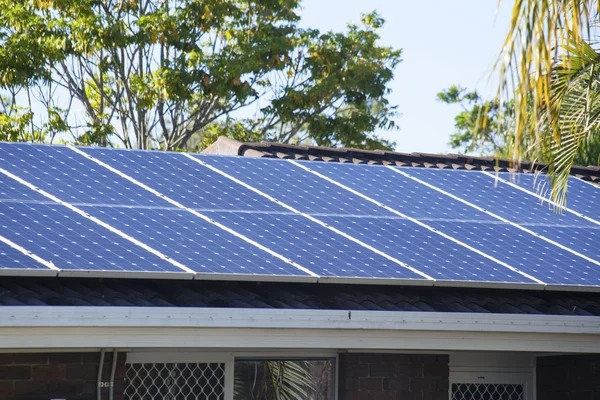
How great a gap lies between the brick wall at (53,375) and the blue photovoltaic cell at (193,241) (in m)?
1.11

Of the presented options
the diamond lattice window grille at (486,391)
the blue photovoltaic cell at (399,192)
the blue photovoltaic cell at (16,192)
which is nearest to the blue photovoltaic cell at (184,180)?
the blue photovoltaic cell at (16,192)

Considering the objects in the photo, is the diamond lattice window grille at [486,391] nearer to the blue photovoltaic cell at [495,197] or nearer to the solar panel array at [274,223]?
the solar panel array at [274,223]

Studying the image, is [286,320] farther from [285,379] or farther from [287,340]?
[285,379]

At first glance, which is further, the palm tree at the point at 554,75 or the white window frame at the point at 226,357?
the white window frame at the point at 226,357

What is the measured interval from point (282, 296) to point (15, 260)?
2.56 meters

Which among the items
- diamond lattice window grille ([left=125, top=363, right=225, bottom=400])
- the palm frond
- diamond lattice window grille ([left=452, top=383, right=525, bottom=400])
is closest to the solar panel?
diamond lattice window grille ([left=125, top=363, right=225, bottom=400])

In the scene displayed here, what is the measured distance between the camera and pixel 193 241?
9.95 m

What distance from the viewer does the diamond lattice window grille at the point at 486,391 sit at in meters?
11.4

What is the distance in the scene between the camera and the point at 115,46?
2859 cm

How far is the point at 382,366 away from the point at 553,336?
1723mm

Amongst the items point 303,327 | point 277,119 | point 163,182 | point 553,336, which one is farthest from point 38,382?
point 277,119

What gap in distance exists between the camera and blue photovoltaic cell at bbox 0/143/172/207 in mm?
10648

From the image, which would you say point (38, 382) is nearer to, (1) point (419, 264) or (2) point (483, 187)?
(1) point (419, 264)

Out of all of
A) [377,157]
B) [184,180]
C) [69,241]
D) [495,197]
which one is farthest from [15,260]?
[377,157]
